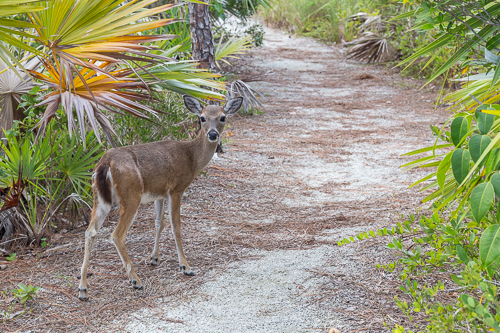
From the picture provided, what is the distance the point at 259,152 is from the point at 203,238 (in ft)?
9.58

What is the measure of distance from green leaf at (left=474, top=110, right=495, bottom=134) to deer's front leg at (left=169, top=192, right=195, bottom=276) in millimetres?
2515

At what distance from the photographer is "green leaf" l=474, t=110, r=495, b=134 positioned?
86.6 inches

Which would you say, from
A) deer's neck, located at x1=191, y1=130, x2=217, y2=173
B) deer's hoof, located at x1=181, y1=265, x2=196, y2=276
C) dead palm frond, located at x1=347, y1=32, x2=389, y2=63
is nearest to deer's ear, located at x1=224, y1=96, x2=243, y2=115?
deer's neck, located at x1=191, y1=130, x2=217, y2=173

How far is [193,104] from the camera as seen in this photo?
4.47 meters

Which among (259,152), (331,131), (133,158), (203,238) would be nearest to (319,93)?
(331,131)

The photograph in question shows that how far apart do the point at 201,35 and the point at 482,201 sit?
5.38 meters

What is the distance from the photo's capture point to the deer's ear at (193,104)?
442 centimetres

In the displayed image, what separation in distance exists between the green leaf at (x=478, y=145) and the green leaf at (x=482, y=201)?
0.16 metres

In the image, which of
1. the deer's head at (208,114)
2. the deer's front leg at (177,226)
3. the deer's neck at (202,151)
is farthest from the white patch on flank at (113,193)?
the deer's head at (208,114)

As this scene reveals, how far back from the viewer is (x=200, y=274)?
3945 mm

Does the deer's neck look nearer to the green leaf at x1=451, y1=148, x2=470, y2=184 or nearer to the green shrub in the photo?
the green shrub

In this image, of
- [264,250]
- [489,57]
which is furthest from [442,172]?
[264,250]

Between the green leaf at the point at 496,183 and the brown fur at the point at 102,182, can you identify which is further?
the brown fur at the point at 102,182

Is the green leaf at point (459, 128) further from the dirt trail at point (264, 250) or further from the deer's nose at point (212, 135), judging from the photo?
the deer's nose at point (212, 135)
